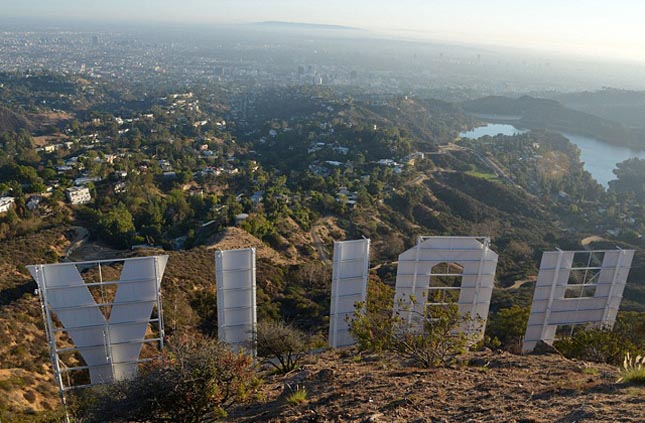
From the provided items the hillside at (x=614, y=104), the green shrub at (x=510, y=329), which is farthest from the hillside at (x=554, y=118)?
the green shrub at (x=510, y=329)

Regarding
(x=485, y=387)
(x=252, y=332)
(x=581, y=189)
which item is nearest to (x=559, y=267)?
(x=485, y=387)

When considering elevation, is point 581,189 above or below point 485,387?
below

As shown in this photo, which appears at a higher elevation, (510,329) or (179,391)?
(179,391)

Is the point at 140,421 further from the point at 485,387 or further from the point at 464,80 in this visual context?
the point at 464,80

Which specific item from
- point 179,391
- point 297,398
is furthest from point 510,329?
point 179,391

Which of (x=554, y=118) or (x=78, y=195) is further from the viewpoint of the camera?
(x=554, y=118)

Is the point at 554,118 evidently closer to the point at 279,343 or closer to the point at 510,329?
the point at 510,329

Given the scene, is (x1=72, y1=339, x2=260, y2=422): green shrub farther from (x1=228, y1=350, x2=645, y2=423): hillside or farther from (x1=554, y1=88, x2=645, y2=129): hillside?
(x1=554, y1=88, x2=645, y2=129): hillside
